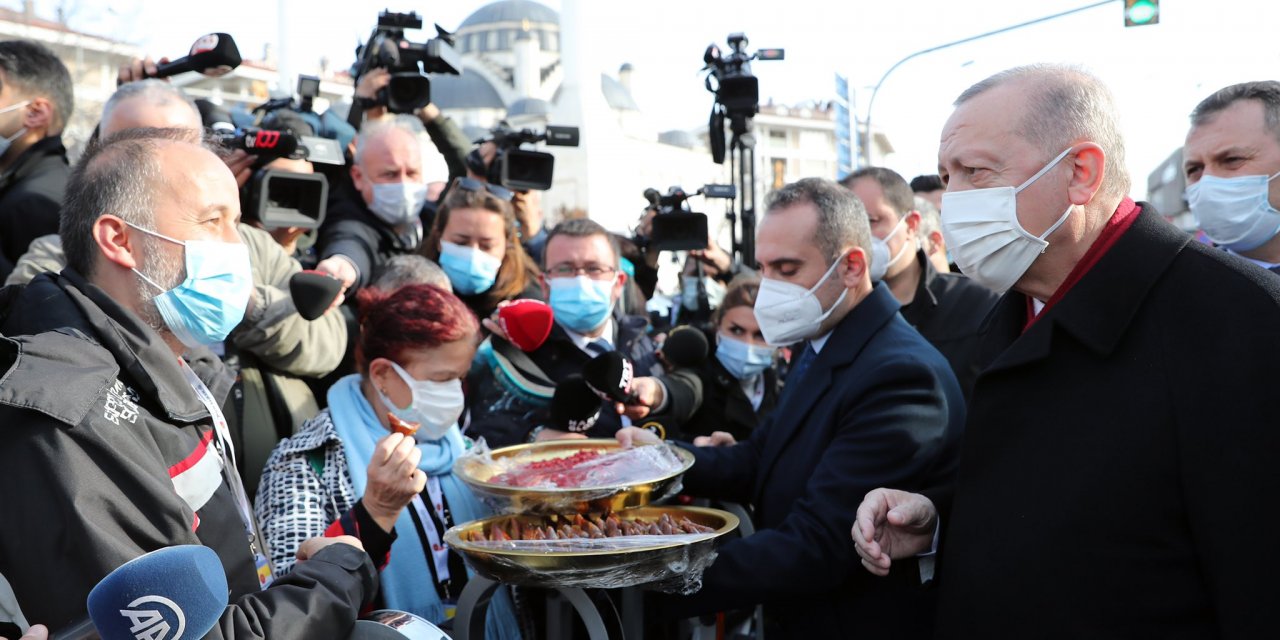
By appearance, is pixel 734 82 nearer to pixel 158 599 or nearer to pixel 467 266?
pixel 467 266

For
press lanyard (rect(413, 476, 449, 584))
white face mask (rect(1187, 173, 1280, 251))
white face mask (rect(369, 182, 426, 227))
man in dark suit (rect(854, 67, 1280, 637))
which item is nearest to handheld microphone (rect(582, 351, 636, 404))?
press lanyard (rect(413, 476, 449, 584))

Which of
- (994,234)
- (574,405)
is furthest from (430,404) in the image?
(994,234)

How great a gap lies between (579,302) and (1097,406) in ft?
9.60

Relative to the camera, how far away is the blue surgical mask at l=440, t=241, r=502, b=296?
4871 mm

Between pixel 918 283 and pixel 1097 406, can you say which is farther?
pixel 918 283

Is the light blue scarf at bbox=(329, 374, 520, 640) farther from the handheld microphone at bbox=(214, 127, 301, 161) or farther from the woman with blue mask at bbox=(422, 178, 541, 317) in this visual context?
the woman with blue mask at bbox=(422, 178, 541, 317)

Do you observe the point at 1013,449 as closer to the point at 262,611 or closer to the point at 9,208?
the point at 262,611

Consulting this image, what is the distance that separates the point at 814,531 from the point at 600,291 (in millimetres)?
2100

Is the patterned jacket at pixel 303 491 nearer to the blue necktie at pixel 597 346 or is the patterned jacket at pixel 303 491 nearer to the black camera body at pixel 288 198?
the black camera body at pixel 288 198

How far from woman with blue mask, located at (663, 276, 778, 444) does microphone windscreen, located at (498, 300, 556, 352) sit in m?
0.97

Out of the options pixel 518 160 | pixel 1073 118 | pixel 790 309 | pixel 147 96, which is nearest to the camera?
pixel 1073 118

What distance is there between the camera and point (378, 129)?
201 inches

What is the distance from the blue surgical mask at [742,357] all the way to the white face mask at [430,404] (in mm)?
2031

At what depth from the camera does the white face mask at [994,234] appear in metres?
2.23
